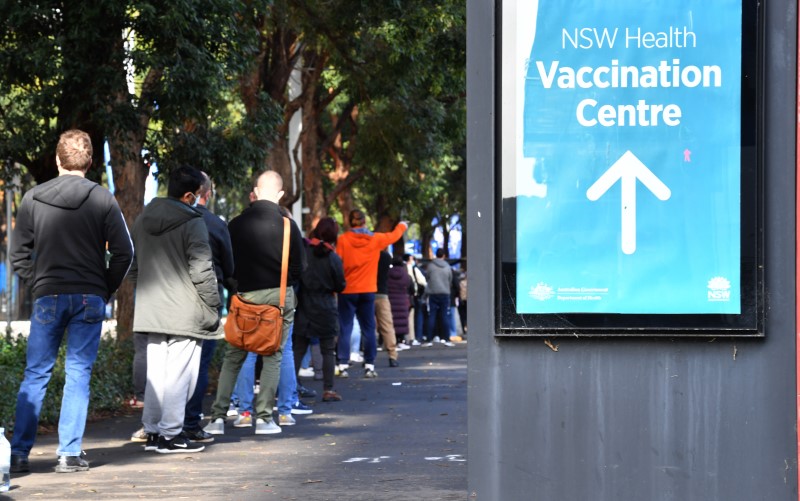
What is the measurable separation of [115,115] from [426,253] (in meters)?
44.3

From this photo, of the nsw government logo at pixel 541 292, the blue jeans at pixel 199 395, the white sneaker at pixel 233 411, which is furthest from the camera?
the white sneaker at pixel 233 411

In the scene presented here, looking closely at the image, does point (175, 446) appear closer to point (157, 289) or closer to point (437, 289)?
point (157, 289)

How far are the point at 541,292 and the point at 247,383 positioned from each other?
719cm

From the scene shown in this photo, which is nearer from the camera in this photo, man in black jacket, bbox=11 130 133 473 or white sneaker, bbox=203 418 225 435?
man in black jacket, bbox=11 130 133 473

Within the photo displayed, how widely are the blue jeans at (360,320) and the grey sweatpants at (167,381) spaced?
26.1 ft

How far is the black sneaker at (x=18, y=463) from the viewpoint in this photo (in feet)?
28.1

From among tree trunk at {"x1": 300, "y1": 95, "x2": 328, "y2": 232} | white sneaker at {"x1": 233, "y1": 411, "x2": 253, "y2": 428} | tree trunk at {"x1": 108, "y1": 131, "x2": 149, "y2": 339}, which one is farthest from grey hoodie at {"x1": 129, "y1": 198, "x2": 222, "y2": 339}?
tree trunk at {"x1": 300, "y1": 95, "x2": 328, "y2": 232}

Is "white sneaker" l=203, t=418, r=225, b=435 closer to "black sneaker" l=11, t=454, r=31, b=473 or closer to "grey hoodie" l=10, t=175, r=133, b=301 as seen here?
"black sneaker" l=11, t=454, r=31, b=473

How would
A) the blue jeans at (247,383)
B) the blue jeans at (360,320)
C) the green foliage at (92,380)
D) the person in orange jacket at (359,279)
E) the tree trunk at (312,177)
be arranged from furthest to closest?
the tree trunk at (312,177)
the blue jeans at (360,320)
the person in orange jacket at (359,279)
the blue jeans at (247,383)
the green foliage at (92,380)

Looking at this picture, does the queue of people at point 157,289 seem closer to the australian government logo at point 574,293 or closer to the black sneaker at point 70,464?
the black sneaker at point 70,464

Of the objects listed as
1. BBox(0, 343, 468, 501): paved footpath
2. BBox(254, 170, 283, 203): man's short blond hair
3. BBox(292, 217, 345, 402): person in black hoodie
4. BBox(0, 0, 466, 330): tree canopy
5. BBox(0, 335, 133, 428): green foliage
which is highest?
BBox(0, 0, 466, 330): tree canopy

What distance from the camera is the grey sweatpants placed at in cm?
955

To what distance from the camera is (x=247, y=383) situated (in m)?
11.5

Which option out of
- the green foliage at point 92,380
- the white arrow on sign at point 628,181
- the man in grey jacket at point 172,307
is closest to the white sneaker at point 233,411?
the green foliage at point 92,380
